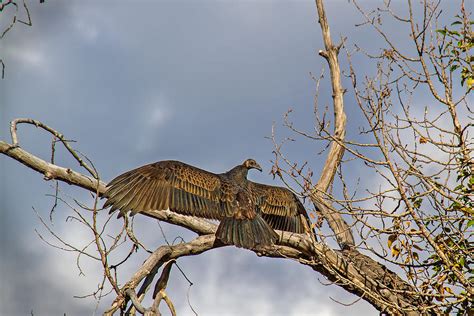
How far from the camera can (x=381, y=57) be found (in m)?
6.28

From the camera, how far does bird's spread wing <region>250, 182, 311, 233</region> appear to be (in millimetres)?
7949

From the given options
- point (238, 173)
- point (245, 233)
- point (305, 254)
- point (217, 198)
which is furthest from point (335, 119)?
→ point (245, 233)

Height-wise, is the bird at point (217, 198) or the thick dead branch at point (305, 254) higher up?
the bird at point (217, 198)

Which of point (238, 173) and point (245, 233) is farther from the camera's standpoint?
point (238, 173)

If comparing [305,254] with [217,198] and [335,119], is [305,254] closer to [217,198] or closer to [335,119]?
[217,198]

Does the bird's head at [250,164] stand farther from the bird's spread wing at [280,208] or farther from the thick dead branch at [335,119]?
the thick dead branch at [335,119]

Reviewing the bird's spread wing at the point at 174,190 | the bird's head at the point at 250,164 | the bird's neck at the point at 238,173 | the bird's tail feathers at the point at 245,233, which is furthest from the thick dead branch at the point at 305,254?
the bird's head at the point at 250,164

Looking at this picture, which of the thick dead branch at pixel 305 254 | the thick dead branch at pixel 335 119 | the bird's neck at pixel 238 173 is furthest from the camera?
the thick dead branch at pixel 335 119

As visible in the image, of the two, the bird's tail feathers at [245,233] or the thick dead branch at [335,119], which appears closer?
the bird's tail feathers at [245,233]

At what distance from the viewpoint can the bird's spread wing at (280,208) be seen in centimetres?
795

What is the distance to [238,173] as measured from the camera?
791 centimetres

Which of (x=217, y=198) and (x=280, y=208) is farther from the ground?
(x=280, y=208)

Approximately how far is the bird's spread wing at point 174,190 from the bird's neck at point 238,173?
18 centimetres

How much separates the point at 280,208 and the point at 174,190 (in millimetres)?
1451
